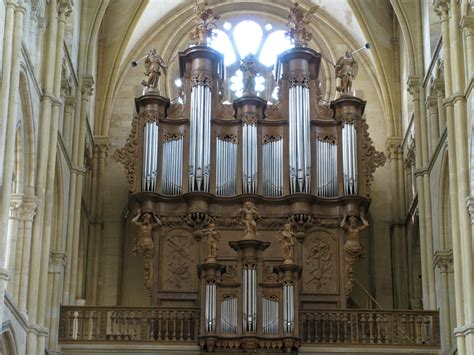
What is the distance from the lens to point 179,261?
30.7 meters

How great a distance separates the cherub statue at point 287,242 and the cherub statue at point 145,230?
133 inches

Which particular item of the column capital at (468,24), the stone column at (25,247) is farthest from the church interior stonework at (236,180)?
the column capital at (468,24)

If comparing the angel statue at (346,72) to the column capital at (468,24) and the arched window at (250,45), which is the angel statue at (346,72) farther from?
the column capital at (468,24)

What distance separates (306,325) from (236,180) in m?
4.86

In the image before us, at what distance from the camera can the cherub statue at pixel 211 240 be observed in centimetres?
2888

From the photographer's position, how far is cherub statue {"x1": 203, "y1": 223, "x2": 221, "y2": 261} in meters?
28.9

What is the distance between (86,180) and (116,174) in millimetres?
1679

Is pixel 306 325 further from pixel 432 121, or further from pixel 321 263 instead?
pixel 432 121

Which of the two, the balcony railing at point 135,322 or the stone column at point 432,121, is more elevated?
the stone column at point 432,121

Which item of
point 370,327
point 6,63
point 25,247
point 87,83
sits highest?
point 87,83

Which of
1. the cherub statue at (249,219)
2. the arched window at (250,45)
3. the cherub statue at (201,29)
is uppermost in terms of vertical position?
the arched window at (250,45)

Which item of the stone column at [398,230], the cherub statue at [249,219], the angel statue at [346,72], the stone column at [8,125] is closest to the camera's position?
the stone column at [8,125]

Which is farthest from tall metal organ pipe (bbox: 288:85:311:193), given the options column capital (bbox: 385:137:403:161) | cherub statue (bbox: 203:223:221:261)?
column capital (bbox: 385:137:403:161)

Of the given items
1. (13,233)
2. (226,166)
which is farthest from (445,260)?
(13,233)
